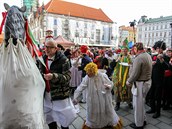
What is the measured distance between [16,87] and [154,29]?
8184 cm

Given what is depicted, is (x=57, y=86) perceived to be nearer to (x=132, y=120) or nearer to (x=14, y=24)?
(x=14, y=24)

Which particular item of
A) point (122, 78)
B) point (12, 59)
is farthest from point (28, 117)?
point (122, 78)

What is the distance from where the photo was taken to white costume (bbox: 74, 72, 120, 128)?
3.01 m

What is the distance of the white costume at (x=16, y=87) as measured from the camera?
1212 millimetres

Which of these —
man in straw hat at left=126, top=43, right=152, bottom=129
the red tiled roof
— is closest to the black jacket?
man in straw hat at left=126, top=43, right=152, bottom=129

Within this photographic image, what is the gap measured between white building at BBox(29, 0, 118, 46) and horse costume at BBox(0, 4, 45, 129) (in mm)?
38601

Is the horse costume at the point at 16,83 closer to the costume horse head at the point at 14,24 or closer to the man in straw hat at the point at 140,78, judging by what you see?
the costume horse head at the point at 14,24

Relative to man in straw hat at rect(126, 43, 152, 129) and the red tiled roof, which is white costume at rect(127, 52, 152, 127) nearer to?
man in straw hat at rect(126, 43, 152, 129)

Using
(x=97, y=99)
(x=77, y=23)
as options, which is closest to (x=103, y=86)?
(x=97, y=99)

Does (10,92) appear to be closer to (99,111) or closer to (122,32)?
(99,111)

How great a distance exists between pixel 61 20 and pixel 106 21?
719 inches

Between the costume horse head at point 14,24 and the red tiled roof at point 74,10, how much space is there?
4531 centimetres

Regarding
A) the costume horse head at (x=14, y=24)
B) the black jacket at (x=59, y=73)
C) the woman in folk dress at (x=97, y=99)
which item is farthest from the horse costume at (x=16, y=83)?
the woman in folk dress at (x=97, y=99)

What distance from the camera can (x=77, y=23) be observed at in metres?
48.0
